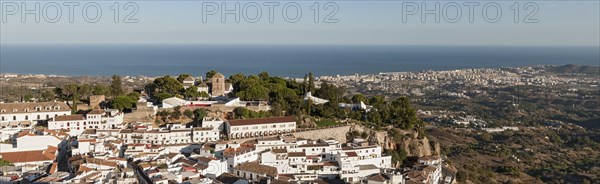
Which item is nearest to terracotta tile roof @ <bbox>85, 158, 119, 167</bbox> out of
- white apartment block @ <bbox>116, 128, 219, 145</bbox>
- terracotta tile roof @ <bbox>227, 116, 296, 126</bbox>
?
white apartment block @ <bbox>116, 128, 219, 145</bbox>

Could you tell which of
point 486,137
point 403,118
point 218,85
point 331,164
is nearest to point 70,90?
point 218,85

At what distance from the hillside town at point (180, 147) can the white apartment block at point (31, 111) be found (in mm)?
48

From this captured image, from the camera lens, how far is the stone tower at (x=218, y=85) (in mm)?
35812

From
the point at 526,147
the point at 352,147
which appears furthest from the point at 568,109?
the point at 352,147

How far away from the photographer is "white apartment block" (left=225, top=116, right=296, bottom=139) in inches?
1083

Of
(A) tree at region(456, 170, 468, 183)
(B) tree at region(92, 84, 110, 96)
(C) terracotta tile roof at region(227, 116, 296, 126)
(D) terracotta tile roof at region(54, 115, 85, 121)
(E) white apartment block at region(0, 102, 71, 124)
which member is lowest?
(A) tree at region(456, 170, 468, 183)

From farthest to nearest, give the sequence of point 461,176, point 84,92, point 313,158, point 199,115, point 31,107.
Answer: point 84,92 < point 461,176 < point 199,115 < point 31,107 < point 313,158

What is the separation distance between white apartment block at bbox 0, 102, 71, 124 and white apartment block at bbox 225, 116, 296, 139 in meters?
9.25

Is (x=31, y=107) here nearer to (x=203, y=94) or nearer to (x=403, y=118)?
(x=203, y=94)

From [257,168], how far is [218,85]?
14054 millimetres

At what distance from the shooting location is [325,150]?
2594 centimetres

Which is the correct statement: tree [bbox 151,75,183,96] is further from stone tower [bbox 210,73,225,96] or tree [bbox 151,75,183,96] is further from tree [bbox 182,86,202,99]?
stone tower [bbox 210,73,225,96]

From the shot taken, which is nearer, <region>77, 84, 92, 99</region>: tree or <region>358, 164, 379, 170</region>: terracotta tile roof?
<region>358, 164, 379, 170</region>: terracotta tile roof

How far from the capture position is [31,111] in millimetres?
28641
